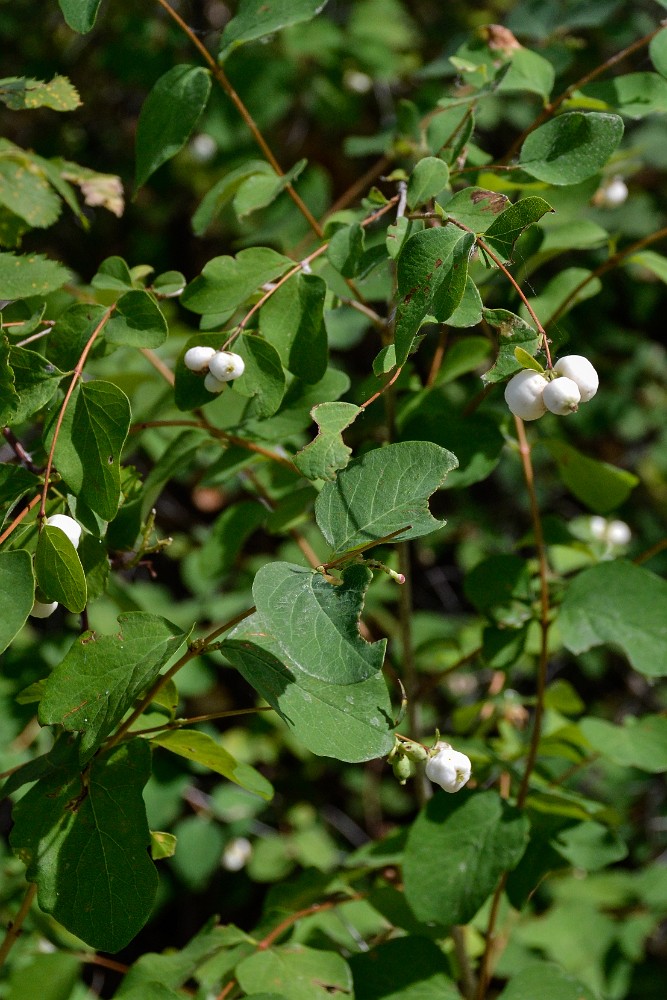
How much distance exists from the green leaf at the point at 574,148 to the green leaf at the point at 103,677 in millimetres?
685

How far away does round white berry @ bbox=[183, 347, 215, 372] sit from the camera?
3.47 ft

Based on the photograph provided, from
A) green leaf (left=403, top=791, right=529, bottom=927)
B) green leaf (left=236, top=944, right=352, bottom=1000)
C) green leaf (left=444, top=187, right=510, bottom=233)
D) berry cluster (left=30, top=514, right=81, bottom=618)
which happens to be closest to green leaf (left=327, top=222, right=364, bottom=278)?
green leaf (left=444, top=187, right=510, bottom=233)

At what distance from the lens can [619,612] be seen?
4.28ft

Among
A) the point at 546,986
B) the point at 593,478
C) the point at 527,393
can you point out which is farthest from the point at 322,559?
the point at 527,393

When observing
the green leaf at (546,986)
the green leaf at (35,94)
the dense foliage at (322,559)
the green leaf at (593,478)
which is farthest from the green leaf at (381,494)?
the green leaf at (546,986)

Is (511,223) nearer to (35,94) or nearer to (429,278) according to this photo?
(429,278)

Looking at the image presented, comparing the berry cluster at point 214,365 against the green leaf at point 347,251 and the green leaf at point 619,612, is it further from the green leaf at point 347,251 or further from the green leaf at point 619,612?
the green leaf at point 619,612

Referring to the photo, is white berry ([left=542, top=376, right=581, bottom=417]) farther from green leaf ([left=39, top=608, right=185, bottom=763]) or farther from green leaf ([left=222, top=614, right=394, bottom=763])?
green leaf ([left=39, top=608, right=185, bottom=763])

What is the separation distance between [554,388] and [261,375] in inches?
14.5

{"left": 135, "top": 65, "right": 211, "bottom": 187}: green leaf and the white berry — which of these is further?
{"left": 135, "top": 65, "right": 211, "bottom": 187}: green leaf

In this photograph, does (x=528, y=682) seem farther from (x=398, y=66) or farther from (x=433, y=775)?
(x=398, y=66)

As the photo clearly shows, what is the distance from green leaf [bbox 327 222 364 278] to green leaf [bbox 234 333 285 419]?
128 mm

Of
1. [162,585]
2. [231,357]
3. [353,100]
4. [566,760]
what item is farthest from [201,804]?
[353,100]

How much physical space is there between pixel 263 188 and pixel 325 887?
106cm
